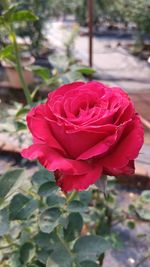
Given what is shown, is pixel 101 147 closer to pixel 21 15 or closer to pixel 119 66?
pixel 21 15

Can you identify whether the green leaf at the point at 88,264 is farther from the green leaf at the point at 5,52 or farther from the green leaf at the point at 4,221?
the green leaf at the point at 5,52

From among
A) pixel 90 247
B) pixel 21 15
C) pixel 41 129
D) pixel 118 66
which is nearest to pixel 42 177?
pixel 90 247

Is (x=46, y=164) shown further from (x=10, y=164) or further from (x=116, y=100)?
(x=10, y=164)

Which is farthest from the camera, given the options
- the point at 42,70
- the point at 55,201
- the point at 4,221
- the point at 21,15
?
the point at 42,70

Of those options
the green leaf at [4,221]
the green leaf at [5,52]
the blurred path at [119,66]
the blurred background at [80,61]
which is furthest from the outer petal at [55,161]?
the blurred path at [119,66]

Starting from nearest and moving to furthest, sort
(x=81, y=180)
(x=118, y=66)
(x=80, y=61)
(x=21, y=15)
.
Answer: (x=81, y=180) < (x=21, y=15) < (x=80, y=61) < (x=118, y=66)

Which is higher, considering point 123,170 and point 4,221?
point 123,170

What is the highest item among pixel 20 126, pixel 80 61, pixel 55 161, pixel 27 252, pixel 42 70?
pixel 55 161
